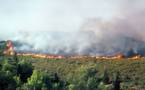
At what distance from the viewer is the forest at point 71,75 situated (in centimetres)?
2960

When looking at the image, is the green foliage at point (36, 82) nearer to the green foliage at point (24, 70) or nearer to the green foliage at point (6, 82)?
the green foliage at point (6, 82)

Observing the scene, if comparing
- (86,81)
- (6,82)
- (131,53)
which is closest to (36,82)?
(6,82)

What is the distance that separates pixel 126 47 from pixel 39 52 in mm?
37121

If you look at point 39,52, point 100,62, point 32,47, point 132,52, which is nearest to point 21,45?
point 32,47

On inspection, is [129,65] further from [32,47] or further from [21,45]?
[21,45]

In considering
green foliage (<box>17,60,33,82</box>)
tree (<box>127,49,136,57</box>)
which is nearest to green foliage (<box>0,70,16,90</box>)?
green foliage (<box>17,60,33,82</box>)

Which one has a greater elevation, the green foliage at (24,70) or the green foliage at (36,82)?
the green foliage at (24,70)

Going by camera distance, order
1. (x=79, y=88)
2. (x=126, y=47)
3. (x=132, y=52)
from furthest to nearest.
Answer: (x=126, y=47) → (x=132, y=52) → (x=79, y=88)

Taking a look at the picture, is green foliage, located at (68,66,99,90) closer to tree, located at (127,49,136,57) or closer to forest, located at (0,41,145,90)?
forest, located at (0,41,145,90)

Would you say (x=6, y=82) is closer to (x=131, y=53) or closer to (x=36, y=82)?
(x=36, y=82)

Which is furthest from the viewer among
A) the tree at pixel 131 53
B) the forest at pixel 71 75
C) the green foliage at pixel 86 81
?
the tree at pixel 131 53

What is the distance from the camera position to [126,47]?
68.0 meters

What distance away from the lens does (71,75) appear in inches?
1500

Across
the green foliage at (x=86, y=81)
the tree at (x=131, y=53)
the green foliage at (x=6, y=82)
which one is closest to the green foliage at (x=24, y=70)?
the green foliage at (x=6, y=82)
